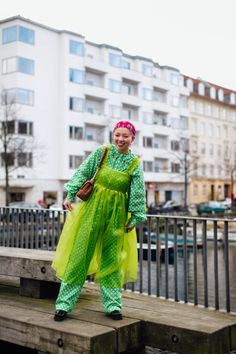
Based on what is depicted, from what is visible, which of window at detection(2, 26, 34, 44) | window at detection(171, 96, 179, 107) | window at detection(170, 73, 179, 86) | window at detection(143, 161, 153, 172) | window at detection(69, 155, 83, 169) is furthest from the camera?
window at detection(170, 73, 179, 86)

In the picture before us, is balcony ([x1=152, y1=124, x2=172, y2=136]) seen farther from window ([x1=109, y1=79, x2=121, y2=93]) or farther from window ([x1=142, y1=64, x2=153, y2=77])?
window ([x1=109, y1=79, x2=121, y2=93])

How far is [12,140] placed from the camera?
1503 inches

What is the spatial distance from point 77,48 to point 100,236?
4612 cm

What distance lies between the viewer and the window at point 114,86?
5242 centimetres

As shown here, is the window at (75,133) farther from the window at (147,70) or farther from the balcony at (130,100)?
the window at (147,70)

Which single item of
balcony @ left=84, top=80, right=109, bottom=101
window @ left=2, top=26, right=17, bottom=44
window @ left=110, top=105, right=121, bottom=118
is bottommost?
window @ left=110, top=105, right=121, bottom=118

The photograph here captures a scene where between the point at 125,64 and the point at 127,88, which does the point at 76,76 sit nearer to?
the point at 127,88

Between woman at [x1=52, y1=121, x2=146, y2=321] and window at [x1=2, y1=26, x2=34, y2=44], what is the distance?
41.6 m

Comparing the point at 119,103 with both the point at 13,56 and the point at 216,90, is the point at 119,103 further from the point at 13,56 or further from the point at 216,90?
the point at 216,90

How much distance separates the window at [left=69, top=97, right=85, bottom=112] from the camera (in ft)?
155

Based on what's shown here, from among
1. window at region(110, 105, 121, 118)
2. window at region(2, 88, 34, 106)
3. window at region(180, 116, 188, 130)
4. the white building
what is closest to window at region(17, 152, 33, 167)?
the white building

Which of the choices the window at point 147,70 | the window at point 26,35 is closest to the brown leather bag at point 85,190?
the window at point 26,35

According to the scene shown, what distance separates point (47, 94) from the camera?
4603 cm

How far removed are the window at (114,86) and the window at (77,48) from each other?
5157 millimetres
